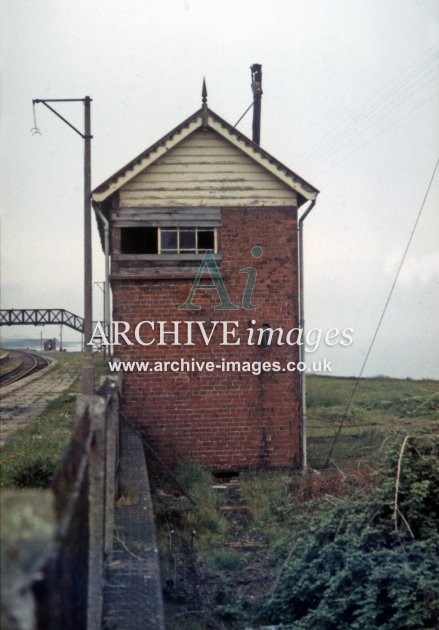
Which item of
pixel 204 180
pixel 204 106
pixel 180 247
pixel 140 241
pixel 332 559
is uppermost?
pixel 204 106

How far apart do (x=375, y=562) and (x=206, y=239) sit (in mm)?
7995

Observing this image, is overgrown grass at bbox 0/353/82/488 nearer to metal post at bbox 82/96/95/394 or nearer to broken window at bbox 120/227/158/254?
metal post at bbox 82/96/95/394

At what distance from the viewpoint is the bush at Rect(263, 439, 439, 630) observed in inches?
201

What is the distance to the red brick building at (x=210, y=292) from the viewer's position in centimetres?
1228

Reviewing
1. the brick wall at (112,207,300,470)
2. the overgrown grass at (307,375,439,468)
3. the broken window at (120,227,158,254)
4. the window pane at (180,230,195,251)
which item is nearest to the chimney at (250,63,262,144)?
the broken window at (120,227,158,254)

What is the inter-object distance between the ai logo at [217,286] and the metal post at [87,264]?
3961mm

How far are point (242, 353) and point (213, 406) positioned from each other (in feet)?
3.68

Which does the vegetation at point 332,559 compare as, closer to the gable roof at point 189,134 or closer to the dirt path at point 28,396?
the dirt path at point 28,396

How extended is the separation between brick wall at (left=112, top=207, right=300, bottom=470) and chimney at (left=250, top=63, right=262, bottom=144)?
8720 millimetres

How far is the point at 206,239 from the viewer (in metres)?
12.6

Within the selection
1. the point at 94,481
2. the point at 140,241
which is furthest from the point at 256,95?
the point at 94,481

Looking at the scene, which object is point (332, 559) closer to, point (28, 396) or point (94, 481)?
point (94, 481)

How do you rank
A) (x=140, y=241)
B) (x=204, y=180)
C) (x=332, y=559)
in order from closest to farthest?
(x=332, y=559) < (x=204, y=180) < (x=140, y=241)

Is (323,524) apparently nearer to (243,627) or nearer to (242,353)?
(243,627)
